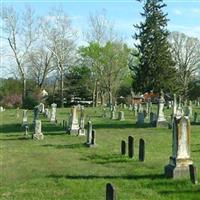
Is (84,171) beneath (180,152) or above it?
beneath

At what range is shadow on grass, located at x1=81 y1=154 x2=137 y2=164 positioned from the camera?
16062mm

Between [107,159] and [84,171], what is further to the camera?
[107,159]

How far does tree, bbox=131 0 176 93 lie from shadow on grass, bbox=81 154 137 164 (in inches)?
1858

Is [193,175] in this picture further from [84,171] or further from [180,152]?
[84,171]

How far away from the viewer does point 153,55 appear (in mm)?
64875

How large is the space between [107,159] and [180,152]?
3.67 m

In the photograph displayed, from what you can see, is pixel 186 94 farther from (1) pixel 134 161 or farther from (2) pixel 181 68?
(1) pixel 134 161

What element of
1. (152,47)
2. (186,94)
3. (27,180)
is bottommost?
(27,180)

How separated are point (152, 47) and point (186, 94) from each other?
19.4 m

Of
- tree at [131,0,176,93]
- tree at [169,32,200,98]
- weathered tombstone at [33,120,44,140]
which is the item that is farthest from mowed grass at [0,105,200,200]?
tree at [169,32,200,98]

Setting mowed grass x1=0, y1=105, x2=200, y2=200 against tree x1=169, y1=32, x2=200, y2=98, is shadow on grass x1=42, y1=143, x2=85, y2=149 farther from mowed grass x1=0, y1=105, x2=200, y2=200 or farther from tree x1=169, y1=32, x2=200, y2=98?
tree x1=169, y1=32, x2=200, y2=98

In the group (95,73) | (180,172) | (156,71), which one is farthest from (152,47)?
(180,172)

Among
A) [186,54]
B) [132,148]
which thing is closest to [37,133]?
[132,148]

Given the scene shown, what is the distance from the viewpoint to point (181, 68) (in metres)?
88.6
